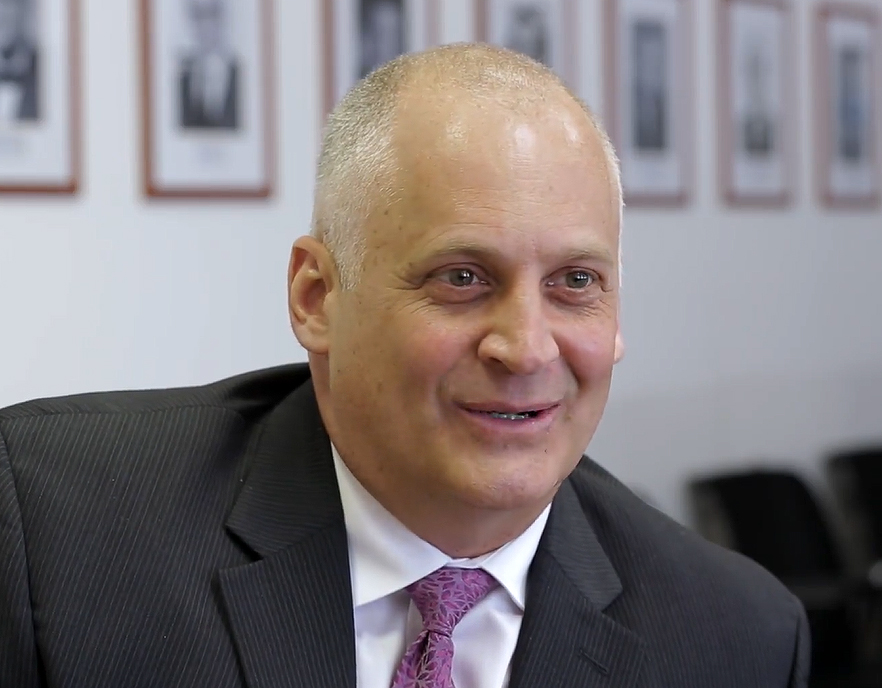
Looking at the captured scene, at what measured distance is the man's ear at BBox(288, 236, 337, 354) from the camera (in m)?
1.69

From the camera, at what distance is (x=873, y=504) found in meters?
4.95

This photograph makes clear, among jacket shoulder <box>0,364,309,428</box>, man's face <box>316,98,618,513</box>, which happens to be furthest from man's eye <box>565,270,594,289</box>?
jacket shoulder <box>0,364,309,428</box>

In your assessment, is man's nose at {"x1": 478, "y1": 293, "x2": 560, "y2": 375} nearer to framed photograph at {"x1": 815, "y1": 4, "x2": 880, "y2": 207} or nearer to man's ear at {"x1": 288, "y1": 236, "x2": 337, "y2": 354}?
man's ear at {"x1": 288, "y1": 236, "x2": 337, "y2": 354}

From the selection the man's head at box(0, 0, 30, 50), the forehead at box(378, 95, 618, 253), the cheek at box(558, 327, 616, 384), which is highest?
the man's head at box(0, 0, 30, 50)

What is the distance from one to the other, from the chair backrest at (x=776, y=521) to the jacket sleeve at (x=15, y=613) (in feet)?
10.6

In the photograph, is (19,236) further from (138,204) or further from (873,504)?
(873,504)

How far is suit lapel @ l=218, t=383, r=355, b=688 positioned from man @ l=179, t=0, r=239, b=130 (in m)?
1.88

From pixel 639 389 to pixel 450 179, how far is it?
3126 mm

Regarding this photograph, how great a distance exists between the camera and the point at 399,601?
5.66 ft

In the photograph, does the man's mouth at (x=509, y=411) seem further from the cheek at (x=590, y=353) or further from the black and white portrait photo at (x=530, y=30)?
the black and white portrait photo at (x=530, y=30)

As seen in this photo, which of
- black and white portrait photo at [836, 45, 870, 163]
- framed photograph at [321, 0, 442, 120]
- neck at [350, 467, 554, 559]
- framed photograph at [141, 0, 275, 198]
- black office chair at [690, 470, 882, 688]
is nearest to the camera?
neck at [350, 467, 554, 559]

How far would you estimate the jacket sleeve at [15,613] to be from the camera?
155 centimetres

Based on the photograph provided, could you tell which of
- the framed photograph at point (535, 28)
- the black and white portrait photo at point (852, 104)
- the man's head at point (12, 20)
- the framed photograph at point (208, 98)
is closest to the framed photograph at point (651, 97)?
the framed photograph at point (535, 28)

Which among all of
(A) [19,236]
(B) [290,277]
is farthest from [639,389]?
(B) [290,277]
